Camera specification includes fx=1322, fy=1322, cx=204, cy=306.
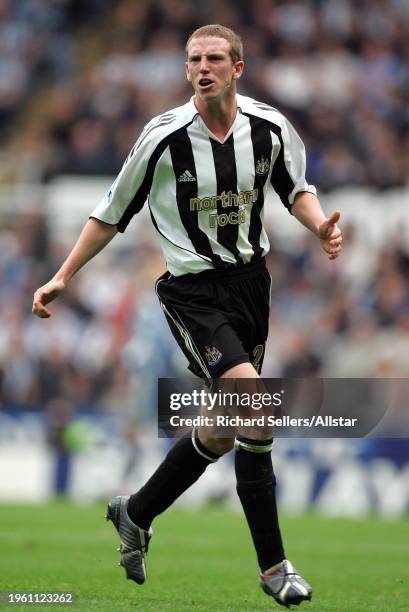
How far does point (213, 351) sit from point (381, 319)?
28.5 feet

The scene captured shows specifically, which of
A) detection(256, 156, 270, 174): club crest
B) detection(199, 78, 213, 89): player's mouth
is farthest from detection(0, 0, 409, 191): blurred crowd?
detection(199, 78, 213, 89): player's mouth

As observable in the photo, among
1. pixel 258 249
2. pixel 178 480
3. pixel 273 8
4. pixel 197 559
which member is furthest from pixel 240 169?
pixel 273 8

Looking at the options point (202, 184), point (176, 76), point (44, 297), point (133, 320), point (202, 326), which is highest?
point (176, 76)

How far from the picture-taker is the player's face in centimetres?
562

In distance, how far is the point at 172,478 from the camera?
5.90 metres

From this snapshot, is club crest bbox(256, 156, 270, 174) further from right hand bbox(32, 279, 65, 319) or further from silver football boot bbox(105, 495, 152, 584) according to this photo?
silver football boot bbox(105, 495, 152, 584)

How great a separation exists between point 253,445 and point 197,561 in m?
2.57

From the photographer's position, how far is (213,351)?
5598 millimetres

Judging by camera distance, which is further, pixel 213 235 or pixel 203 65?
pixel 213 235

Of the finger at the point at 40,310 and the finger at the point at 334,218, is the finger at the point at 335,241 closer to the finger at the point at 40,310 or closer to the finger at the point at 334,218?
the finger at the point at 334,218

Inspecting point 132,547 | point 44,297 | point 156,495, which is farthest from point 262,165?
point 132,547

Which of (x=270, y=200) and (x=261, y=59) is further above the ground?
(x=261, y=59)

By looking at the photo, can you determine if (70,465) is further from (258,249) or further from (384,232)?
(258,249)

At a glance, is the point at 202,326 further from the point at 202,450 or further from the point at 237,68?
the point at 237,68
